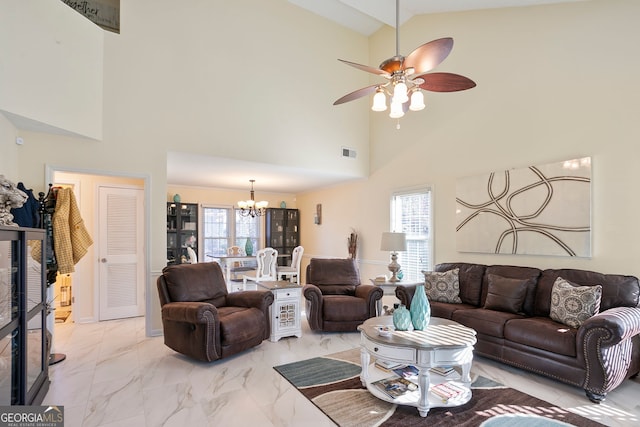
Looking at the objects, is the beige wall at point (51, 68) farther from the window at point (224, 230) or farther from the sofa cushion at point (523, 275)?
the sofa cushion at point (523, 275)

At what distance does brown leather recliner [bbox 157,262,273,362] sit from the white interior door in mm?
1899

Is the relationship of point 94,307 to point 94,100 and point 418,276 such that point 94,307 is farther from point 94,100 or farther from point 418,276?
point 418,276

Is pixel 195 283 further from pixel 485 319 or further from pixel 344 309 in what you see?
pixel 485 319

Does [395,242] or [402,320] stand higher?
[395,242]

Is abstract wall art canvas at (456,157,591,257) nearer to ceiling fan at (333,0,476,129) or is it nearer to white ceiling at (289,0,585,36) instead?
ceiling fan at (333,0,476,129)

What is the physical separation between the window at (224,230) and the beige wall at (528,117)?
3.54m

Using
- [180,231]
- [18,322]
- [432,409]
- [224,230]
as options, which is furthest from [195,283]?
[224,230]

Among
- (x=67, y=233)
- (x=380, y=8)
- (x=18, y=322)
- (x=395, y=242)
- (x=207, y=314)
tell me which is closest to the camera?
(x=18, y=322)

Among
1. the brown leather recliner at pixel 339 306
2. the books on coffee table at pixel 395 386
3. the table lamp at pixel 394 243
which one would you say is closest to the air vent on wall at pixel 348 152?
the table lamp at pixel 394 243

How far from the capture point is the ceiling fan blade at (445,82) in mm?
2697

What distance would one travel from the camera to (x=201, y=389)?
2875mm

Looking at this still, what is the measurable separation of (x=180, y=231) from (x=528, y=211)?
6.51 m

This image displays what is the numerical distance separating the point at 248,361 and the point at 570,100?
14.5 ft

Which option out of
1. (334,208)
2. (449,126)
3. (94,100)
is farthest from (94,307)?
(449,126)
